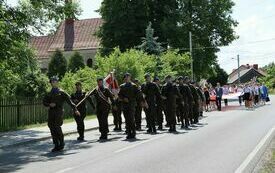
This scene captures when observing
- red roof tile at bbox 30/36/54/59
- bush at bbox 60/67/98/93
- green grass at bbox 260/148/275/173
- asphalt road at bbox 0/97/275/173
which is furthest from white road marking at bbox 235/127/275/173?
red roof tile at bbox 30/36/54/59

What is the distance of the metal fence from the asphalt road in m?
5.34

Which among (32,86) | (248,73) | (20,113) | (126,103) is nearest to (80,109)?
(126,103)

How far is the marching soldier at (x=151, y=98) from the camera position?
60.8 ft

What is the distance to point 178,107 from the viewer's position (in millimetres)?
21469

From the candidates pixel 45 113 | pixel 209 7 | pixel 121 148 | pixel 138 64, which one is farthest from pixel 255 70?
pixel 121 148

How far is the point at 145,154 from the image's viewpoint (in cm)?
1241

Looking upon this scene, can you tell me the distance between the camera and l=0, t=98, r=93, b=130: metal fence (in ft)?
73.1

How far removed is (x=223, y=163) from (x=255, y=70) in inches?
5772

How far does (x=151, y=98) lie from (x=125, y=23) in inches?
1382

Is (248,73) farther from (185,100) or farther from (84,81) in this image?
(185,100)

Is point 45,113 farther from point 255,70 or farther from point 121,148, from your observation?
point 255,70

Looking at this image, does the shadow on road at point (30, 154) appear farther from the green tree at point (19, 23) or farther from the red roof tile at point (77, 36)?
the red roof tile at point (77, 36)

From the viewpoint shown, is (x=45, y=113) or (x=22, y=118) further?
(x=45, y=113)

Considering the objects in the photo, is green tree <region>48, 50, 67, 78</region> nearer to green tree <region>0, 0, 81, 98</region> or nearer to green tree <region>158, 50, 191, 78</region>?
green tree <region>158, 50, 191, 78</region>
